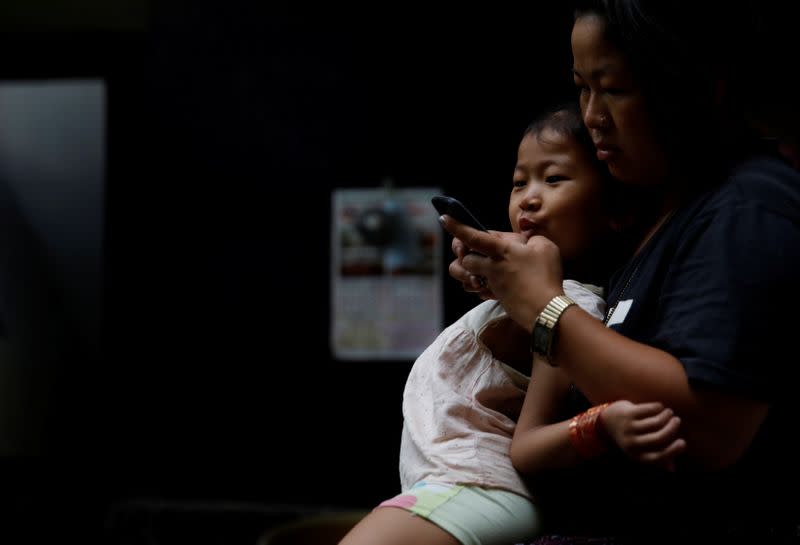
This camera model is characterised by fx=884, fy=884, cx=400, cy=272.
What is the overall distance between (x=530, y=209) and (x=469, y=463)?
0.41 m

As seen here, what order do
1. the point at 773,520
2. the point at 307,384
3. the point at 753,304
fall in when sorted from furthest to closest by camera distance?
1. the point at 307,384
2. the point at 773,520
3. the point at 753,304

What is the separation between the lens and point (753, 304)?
0.92m

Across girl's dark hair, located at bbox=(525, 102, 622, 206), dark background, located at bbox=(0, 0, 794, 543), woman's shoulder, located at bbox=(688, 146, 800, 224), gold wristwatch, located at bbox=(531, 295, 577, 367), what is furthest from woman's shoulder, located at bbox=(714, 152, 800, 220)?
dark background, located at bbox=(0, 0, 794, 543)

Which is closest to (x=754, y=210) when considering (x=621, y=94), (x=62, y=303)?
(x=621, y=94)

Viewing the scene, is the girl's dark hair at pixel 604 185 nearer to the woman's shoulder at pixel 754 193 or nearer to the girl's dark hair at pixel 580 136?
the girl's dark hair at pixel 580 136

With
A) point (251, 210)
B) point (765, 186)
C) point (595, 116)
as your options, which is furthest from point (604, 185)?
point (251, 210)

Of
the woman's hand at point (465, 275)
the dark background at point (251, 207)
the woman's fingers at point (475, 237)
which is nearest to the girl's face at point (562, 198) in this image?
the woman's hand at point (465, 275)

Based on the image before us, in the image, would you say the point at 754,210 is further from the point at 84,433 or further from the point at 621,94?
the point at 84,433

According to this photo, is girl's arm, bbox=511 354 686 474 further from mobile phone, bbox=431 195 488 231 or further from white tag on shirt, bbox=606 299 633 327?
mobile phone, bbox=431 195 488 231

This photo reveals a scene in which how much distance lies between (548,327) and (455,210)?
20cm

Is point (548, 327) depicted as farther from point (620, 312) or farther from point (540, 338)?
point (620, 312)

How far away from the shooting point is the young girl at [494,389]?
1.15m

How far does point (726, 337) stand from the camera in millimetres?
915

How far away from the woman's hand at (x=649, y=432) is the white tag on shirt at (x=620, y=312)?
0.50ft
